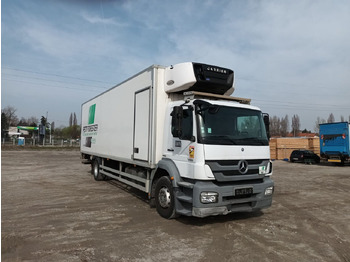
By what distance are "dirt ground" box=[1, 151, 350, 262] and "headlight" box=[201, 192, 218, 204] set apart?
0.68 metres

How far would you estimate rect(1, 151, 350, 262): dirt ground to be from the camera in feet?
13.6

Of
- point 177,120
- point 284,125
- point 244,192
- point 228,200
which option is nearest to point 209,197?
point 228,200

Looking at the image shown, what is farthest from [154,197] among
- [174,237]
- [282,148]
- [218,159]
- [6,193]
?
[282,148]

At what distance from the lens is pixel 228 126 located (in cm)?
543

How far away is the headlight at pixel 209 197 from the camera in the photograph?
4.89 m

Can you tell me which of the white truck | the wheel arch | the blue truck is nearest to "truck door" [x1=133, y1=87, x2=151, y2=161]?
the white truck

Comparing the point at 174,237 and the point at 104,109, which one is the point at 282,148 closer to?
the point at 104,109

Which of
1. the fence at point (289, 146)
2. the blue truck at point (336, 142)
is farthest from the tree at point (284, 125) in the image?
the blue truck at point (336, 142)

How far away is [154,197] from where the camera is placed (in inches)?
251

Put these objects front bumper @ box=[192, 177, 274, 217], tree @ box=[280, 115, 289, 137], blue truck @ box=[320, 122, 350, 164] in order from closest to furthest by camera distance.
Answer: front bumper @ box=[192, 177, 274, 217]
blue truck @ box=[320, 122, 350, 164]
tree @ box=[280, 115, 289, 137]

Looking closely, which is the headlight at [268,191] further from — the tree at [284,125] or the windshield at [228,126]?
the tree at [284,125]

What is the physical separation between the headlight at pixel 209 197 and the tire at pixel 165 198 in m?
0.85

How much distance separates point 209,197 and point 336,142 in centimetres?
1977

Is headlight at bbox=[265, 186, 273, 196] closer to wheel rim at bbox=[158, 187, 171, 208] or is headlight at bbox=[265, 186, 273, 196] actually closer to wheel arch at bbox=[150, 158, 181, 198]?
wheel arch at bbox=[150, 158, 181, 198]
